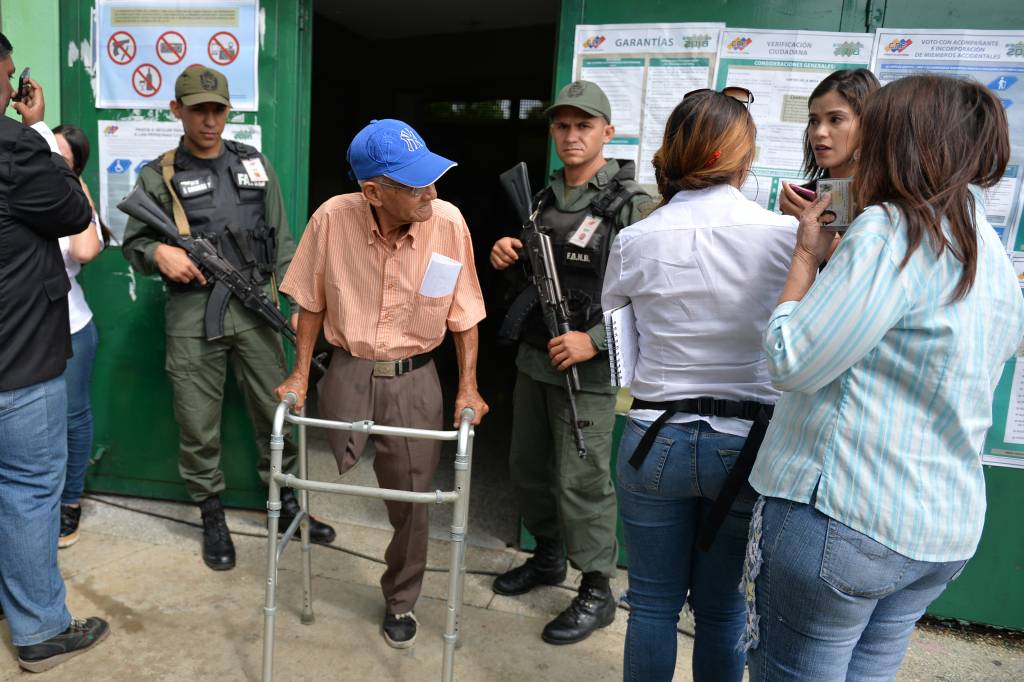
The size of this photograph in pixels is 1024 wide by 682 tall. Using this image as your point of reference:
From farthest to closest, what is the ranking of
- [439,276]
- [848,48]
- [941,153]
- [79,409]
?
[79,409] < [848,48] < [439,276] < [941,153]

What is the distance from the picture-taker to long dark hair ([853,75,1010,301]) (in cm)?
128

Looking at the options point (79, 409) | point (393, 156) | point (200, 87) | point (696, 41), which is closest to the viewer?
point (393, 156)

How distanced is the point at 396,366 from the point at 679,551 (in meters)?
1.14

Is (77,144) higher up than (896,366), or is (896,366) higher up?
(77,144)

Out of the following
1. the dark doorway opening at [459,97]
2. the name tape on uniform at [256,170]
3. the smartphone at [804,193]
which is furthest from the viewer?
the dark doorway opening at [459,97]

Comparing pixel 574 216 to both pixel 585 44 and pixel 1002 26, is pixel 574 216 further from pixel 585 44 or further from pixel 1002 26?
pixel 1002 26

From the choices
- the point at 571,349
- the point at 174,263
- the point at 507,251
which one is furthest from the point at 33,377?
the point at 571,349

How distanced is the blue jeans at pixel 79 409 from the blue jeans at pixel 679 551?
2.55 m

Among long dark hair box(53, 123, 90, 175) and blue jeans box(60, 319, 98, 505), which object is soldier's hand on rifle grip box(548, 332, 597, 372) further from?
long dark hair box(53, 123, 90, 175)

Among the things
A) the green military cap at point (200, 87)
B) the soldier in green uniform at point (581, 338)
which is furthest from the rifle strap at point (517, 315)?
the green military cap at point (200, 87)

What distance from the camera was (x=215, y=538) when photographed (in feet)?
11.1

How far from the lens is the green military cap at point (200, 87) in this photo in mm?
3195

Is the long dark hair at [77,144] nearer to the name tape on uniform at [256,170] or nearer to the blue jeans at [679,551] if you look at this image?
the name tape on uniform at [256,170]

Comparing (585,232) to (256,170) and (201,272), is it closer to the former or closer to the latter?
(256,170)
